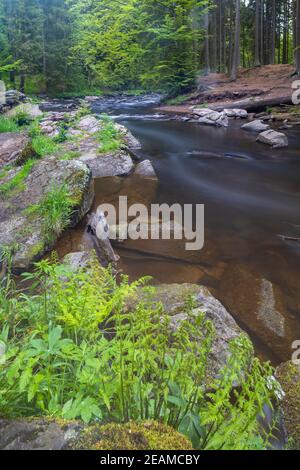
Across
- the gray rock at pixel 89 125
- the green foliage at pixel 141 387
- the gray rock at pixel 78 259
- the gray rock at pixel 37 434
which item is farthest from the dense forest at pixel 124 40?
the gray rock at pixel 37 434

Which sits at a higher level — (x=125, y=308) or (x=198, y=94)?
(x=198, y=94)

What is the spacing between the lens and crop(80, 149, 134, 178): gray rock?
8258 millimetres

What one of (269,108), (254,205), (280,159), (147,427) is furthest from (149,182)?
(269,108)

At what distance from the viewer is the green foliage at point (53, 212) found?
16.4 feet

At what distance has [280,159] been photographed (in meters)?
10.7

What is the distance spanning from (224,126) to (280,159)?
6637mm

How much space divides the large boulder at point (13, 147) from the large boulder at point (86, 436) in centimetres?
642

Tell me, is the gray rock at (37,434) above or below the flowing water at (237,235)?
above

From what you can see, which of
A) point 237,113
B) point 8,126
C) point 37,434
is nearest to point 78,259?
point 37,434

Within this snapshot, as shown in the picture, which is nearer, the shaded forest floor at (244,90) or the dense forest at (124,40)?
the shaded forest floor at (244,90)

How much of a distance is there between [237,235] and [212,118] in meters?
13.2

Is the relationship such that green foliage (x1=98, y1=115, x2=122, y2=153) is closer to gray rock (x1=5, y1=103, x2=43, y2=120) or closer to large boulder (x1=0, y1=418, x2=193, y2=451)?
gray rock (x1=5, y1=103, x2=43, y2=120)

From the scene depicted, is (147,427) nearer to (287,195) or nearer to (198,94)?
(287,195)

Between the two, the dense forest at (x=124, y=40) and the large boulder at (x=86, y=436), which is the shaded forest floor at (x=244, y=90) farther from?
the large boulder at (x=86, y=436)
